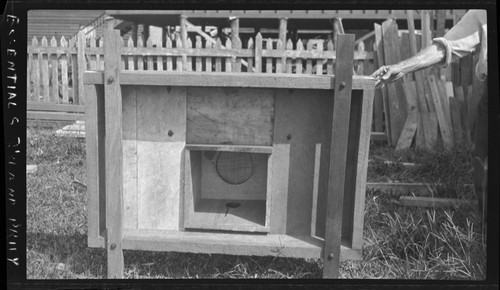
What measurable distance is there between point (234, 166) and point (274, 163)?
37 centimetres

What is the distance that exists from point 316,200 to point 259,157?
470mm

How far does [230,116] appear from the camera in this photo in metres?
2.56

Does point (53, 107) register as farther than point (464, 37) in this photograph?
Yes

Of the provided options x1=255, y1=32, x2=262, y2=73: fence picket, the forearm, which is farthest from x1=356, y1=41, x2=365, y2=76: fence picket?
the forearm

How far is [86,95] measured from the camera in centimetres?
252

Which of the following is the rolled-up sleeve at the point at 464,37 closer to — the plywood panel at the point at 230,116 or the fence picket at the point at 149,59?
the plywood panel at the point at 230,116

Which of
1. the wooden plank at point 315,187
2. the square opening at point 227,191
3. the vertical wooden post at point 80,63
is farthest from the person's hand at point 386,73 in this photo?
the vertical wooden post at point 80,63

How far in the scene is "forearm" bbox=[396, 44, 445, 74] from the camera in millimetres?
2746

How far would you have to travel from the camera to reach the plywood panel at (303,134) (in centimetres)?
255

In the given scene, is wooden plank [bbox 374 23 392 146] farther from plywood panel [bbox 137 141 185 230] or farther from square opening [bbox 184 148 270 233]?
plywood panel [bbox 137 141 185 230]

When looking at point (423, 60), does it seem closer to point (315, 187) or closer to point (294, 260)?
point (315, 187)

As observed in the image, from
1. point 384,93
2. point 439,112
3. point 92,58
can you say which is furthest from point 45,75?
point 439,112

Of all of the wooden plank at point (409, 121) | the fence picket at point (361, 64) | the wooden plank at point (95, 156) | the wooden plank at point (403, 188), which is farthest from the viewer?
the fence picket at point (361, 64)

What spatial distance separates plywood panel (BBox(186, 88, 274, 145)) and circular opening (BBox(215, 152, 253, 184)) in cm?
33
